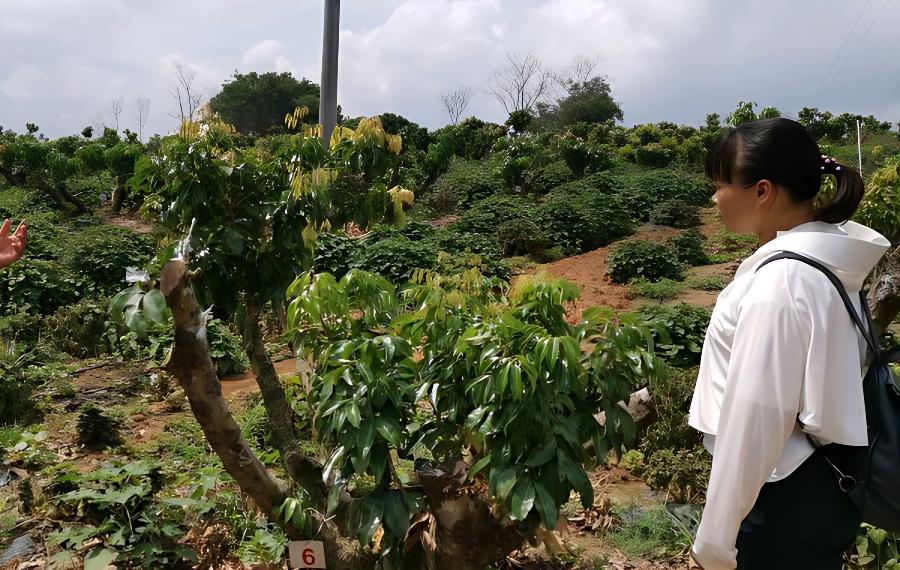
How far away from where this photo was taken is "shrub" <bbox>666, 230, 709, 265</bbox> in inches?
450

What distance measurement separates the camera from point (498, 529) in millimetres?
2354

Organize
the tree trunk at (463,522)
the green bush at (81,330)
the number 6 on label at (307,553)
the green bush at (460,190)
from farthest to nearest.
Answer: the green bush at (460,190)
the green bush at (81,330)
the number 6 on label at (307,553)
the tree trunk at (463,522)

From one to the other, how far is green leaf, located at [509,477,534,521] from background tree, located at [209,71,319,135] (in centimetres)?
3033

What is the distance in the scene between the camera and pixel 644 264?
1041 centimetres

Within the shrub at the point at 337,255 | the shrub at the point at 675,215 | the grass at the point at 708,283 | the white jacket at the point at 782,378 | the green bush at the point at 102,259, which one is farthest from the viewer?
the shrub at the point at 675,215

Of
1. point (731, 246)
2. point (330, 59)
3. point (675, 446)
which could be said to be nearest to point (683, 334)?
point (675, 446)

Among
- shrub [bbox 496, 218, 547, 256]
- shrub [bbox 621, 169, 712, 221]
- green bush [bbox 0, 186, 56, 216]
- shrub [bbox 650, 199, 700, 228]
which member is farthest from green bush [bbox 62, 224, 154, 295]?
shrub [bbox 621, 169, 712, 221]

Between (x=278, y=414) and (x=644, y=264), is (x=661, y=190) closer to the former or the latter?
(x=644, y=264)

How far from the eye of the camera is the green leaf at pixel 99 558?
291 centimetres

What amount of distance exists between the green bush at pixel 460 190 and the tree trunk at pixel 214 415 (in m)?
14.1

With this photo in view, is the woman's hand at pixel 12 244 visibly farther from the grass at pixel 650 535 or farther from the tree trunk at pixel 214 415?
the grass at pixel 650 535

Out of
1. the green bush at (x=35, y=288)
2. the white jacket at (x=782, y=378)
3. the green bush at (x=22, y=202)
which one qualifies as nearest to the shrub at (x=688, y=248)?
the green bush at (x=35, y=288)

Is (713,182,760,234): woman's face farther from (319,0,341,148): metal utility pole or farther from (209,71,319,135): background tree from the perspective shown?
(209,71,319,135): background tree

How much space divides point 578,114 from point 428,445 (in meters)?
32.5
